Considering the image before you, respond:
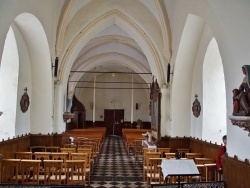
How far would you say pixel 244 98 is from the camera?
186 inches

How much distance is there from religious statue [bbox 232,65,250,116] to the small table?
1.29 metres

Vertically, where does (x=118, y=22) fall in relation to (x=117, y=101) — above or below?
above

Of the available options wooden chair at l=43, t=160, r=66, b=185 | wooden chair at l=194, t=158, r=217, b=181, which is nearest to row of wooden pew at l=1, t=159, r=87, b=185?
wooden chair at l=43, t=160, r=66, b=185

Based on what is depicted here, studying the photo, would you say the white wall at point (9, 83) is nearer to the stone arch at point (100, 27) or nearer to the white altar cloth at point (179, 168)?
the stone arch at point (100, 27)

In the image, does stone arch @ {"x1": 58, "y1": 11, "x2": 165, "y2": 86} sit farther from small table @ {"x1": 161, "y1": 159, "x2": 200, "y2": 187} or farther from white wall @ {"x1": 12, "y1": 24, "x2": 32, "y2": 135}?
small table @ {"x1": 161, "y1": 159, "x2": 200, "y2": 187}

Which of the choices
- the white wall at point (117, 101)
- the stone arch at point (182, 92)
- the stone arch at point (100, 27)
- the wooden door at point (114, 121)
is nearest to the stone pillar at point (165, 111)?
the stone arch at point (182, 92)

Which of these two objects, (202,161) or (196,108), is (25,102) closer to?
(196,108)

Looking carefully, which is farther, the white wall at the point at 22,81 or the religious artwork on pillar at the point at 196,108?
the religious artwork on pillar at the point at 196,108

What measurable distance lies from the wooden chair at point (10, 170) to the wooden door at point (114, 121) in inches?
821

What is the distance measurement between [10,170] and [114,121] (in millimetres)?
21015

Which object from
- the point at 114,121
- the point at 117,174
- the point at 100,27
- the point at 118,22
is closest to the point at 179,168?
the point at 117,174

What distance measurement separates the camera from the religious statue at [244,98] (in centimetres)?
456

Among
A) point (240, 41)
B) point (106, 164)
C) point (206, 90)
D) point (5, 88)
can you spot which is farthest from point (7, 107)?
Answer: point (240, 41)

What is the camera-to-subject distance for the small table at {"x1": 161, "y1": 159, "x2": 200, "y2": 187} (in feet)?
17.4
